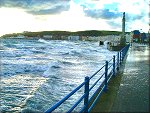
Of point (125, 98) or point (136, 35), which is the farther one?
point (136, 35)

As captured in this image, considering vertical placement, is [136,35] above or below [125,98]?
above

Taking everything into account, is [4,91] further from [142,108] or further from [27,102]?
[142,108]

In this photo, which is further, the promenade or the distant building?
the distant building

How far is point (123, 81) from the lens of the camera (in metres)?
12.5

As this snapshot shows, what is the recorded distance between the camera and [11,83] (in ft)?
57.7

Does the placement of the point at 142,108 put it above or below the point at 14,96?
above

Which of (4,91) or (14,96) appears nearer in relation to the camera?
(14,96)

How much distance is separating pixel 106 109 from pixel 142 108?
0.93 metres

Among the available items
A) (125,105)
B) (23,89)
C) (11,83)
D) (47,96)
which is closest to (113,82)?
(47,96)

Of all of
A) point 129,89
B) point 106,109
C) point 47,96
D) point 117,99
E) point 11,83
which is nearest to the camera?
point 106,109

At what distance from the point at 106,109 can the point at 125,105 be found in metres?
0.65

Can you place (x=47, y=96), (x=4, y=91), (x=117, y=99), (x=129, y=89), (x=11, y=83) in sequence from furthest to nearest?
(x=11, y=83) → (x=4, y=91) → (x=47, y=96) → (x=129, y=89) → (x=117, y=99)

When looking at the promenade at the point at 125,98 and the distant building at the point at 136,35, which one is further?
the distant building at the point at 136,35

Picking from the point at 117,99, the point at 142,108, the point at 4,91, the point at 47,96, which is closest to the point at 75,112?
the point at 117,99
